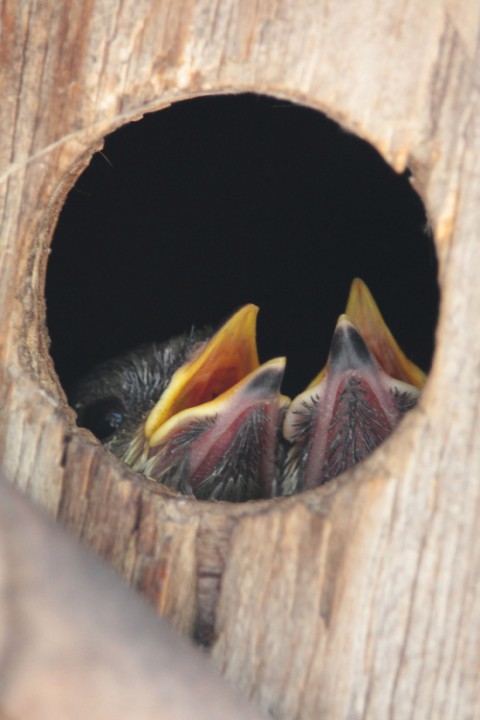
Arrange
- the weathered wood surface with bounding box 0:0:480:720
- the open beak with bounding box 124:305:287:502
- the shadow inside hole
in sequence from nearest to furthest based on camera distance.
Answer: the weathered wood surface with bounding box 0:0:480:720
the open beak with bounding box 124:305:287:502
the shadow inside hole

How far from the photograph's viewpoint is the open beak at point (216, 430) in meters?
1.81

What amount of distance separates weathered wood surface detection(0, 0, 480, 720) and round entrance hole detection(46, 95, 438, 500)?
91 centimetres

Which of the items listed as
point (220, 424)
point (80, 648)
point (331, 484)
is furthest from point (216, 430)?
point (80, 648)

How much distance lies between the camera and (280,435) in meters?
2.00

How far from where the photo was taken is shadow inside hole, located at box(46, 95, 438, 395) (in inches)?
89.6

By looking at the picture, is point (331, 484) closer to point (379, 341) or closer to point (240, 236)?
point (379, 341)

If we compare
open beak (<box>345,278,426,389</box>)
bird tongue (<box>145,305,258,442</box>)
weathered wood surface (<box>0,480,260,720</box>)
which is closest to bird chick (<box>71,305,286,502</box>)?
bird tongue (<box>145,305,258,442</box>)

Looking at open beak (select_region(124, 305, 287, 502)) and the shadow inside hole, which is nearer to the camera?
open beak (select_region(124, 305, 287, 502))

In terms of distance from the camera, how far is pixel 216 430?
5.97 feet

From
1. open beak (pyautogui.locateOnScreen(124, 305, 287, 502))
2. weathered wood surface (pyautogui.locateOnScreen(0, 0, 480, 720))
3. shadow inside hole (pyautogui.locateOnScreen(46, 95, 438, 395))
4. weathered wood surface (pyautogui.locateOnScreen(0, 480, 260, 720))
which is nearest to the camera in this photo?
weathered wood surface (pyautogui.locateOnScreen(0, 480, 260, 720))

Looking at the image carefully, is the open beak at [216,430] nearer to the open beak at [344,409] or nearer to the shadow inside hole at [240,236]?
the open beak at [344,409]

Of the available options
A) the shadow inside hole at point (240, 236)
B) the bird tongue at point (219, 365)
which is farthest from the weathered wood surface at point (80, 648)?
the shadow inside hole at point (240, 236)

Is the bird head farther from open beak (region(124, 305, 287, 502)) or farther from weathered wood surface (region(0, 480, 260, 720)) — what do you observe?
weathered wood surface (region(0, 480, 260, 720))

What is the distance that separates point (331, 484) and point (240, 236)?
4.15ft
